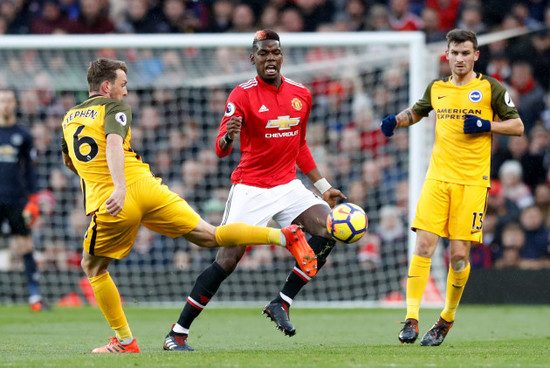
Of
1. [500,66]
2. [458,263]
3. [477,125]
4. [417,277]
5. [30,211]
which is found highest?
[500,66]

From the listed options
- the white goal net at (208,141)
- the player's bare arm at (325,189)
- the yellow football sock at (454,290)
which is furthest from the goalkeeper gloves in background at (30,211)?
the yellow football sock at (454,290)

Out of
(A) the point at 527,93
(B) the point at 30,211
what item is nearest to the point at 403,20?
(A) the point at 527,93

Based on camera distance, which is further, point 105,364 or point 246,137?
point 246,137

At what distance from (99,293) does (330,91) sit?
811cm

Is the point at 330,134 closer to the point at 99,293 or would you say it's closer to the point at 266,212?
the point at 266,212

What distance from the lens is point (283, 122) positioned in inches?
299

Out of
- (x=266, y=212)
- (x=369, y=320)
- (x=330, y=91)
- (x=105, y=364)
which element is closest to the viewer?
(x=105, y=364)

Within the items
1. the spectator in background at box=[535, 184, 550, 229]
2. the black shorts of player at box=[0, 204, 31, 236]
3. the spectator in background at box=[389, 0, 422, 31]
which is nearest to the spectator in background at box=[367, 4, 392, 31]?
the spectator in background at box=[389, 0, 422, 31]

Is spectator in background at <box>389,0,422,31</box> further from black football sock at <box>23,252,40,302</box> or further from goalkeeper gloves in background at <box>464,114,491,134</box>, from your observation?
goalkeeper gloves in background at <box>464,114,491,134</box>

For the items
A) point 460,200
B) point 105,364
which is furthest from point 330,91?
point 105,364

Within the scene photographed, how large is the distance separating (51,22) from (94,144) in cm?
1089

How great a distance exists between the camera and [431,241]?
7762 mm

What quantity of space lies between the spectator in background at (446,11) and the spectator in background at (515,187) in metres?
3.04

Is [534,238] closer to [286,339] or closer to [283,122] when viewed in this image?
[286,339]
